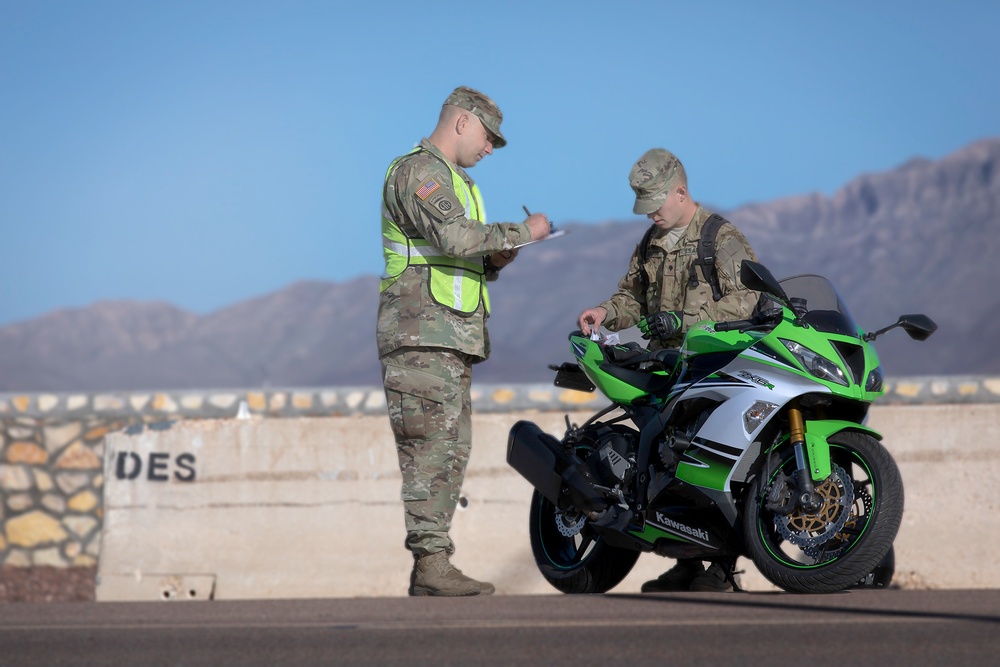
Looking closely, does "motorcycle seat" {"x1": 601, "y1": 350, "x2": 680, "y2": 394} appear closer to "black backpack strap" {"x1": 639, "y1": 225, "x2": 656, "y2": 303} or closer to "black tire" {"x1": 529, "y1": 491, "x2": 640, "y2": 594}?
"black backpack strap" {"x1": 639, "y1": 225, "x2": 656, "y2": 303}

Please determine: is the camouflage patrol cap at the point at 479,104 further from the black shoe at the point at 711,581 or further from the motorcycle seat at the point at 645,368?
the black shoe at the point at 711,581

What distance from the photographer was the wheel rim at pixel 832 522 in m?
5.21

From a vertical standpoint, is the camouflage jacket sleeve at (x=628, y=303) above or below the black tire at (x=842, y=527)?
above

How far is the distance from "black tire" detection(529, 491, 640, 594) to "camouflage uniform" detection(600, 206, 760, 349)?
92 centimetres

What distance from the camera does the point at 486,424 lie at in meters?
9.34

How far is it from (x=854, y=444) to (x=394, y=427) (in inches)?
78.2

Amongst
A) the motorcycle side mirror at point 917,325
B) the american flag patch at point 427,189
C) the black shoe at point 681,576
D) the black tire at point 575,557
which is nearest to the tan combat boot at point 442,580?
the black tire at point 575,557

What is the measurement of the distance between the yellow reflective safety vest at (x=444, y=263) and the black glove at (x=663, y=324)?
0.71 m

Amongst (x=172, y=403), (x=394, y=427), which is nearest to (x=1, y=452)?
(x=172, y=403)

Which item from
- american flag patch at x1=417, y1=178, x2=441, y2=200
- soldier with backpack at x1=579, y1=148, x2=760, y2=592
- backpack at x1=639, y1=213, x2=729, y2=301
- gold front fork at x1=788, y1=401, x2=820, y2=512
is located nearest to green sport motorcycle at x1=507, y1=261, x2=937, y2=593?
gold front fork at x1=788, y1=401, x2=820, y2=512

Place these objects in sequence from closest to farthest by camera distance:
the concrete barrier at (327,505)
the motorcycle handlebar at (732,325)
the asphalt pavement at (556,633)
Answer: the asphalt pavement at (556,633), the motorcycle handlebar at (732,325), the concrete barrier at (327,505)

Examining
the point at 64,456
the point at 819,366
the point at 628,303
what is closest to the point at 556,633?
the point at 819,366

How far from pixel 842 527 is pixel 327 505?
469 centimetres

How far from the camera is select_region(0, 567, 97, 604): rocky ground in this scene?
11000mm
